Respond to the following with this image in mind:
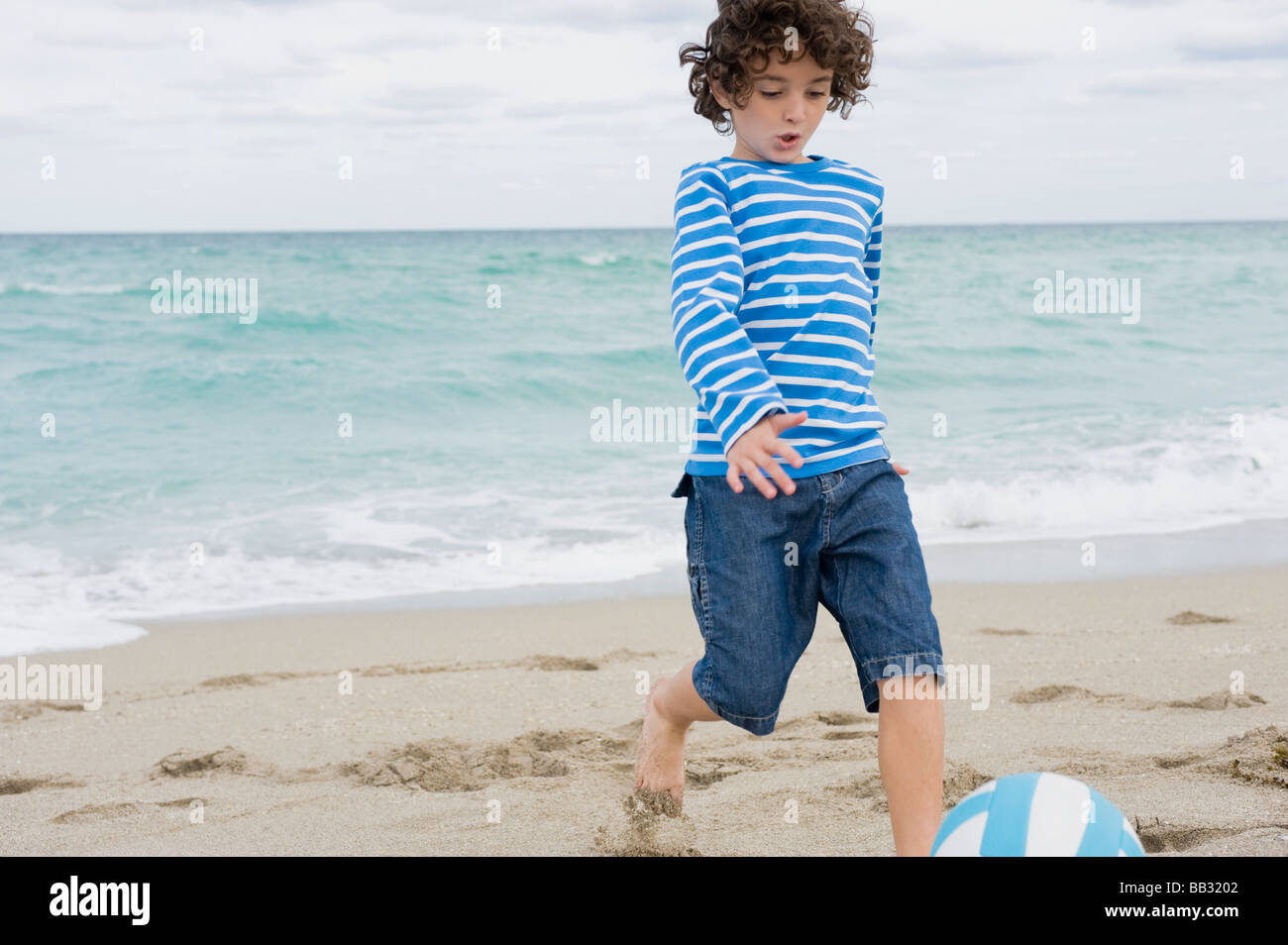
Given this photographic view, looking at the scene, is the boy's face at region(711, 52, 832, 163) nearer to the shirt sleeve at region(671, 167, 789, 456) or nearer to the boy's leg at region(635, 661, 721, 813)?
the shirt sleeve at region(671, 167, 789, 456)

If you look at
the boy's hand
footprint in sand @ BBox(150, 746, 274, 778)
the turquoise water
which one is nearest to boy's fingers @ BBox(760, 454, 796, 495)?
the boy's hand

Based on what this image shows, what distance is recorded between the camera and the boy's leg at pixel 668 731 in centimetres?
272

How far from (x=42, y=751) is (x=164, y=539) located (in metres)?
3.46

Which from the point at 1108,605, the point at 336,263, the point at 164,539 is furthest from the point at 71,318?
the point at 1108,605

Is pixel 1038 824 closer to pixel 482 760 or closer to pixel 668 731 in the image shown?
pixel 668 731

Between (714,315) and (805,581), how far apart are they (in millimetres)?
587

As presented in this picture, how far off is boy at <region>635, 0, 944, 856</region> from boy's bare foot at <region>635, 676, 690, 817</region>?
0.32m

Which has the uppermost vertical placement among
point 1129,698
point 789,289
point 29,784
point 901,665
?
point 789,289

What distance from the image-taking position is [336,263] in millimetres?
27359

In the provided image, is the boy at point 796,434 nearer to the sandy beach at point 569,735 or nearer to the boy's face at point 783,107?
the boy's face at point 783,107

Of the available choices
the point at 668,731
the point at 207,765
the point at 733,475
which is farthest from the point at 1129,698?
the point at 207,765

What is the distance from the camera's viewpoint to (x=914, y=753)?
7.81 feet

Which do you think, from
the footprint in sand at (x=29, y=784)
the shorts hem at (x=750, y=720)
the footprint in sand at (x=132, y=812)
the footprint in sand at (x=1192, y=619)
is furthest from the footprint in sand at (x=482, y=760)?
the footprint in sand at (x=1192, y=619)

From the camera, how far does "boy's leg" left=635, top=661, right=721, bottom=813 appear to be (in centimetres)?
272
